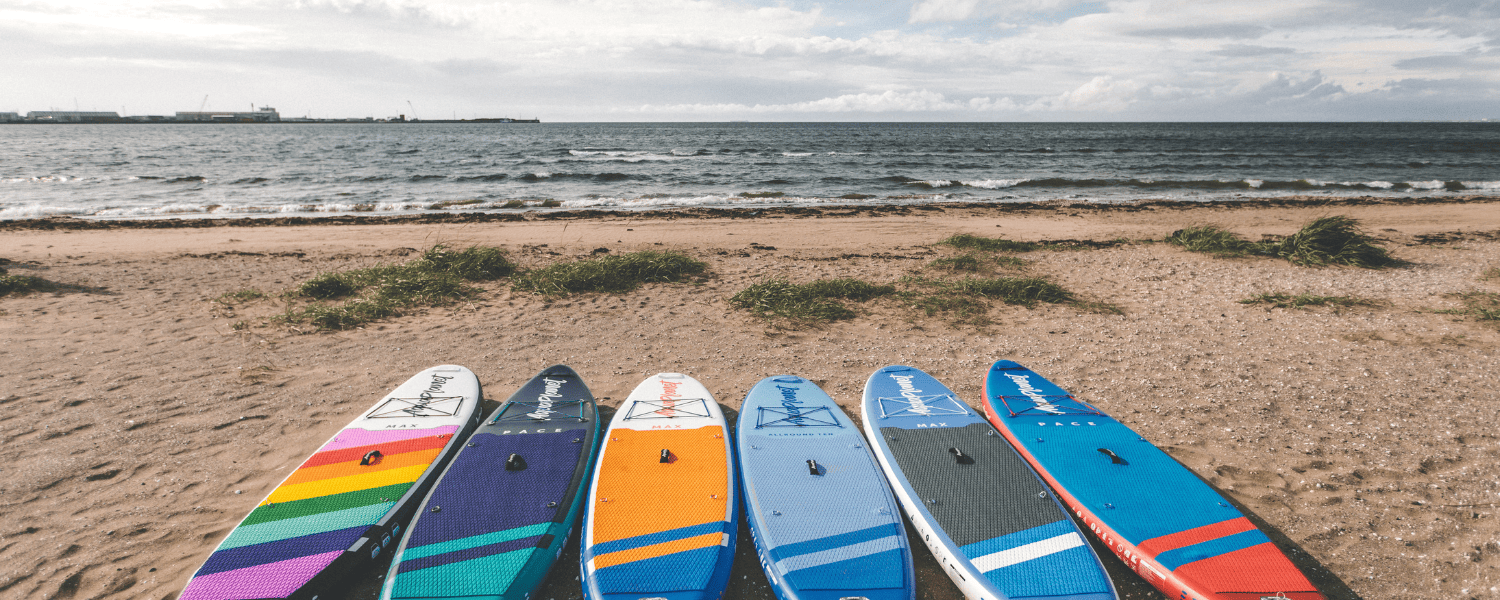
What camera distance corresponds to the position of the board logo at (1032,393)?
434 cm

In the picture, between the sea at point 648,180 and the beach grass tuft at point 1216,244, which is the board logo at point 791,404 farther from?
the sea at point 648,180

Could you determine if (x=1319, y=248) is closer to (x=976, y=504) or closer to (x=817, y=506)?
(x=976, y=504)

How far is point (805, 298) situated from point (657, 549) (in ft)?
15.1

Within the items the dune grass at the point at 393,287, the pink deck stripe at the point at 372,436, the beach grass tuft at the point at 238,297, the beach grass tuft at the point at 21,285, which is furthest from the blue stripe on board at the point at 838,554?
the beach grass tuft at the point at 21,285

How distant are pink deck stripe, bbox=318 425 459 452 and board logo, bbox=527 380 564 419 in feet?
1.77

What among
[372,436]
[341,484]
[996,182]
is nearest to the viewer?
[341,484]

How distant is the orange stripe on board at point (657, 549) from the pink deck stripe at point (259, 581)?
4.39 ft

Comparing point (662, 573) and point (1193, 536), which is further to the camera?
point (1193, 536)

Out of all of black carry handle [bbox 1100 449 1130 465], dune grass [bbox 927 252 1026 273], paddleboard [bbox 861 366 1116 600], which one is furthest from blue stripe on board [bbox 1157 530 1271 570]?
dune grass [bbox 927 252 1026 273]

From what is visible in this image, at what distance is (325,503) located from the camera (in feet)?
10.5

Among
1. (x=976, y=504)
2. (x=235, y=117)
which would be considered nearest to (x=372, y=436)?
(x=976, y=504)

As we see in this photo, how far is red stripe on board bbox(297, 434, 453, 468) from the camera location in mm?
3607

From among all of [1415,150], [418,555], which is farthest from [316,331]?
[1415,150]

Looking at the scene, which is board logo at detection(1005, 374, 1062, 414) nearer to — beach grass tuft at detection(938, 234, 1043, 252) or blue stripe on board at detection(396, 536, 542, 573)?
blue stripe on board at detection(396, 536, 542, 573)
